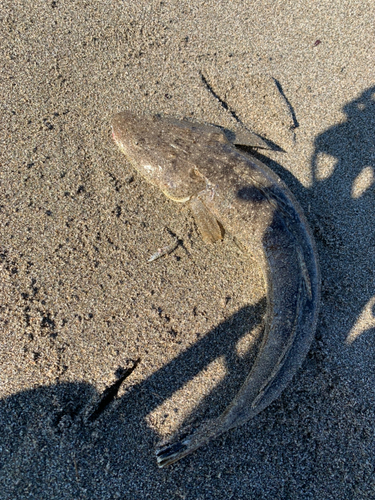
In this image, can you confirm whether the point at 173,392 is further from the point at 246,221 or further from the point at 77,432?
the point at 246,221

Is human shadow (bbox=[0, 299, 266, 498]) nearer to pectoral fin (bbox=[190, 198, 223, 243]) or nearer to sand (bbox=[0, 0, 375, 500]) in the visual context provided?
sand (bbox=[0, 0, 375, 500])

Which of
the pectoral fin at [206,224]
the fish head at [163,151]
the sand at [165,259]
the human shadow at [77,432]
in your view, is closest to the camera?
the human shadow at [77,432]

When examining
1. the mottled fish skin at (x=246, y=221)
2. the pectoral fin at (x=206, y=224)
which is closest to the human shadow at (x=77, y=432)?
the mottled fish skin at (x=246, y=221)

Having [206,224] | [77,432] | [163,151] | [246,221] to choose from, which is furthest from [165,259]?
[77,432]

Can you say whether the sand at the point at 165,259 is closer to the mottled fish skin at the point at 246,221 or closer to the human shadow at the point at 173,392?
the human shadow at the point at 173,392

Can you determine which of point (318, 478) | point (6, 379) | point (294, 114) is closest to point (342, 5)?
point (294, 114)

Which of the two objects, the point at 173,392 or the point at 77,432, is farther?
the point at 173,392
